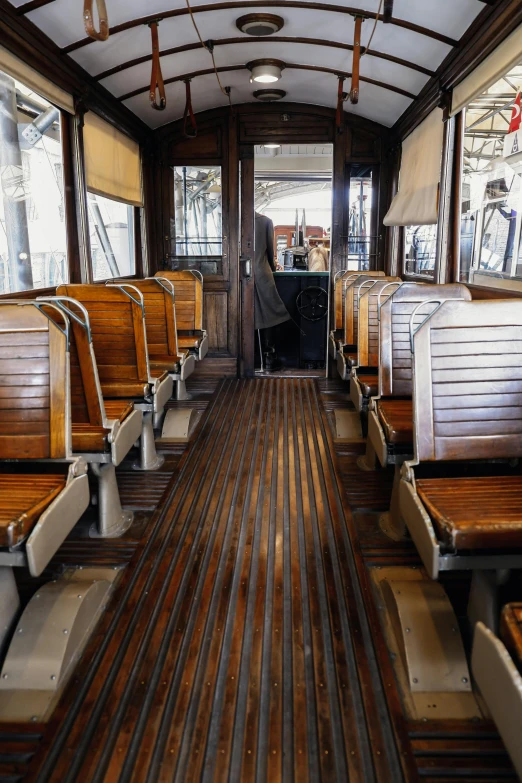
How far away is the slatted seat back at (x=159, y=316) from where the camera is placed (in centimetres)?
418

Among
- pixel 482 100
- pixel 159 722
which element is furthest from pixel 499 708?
pixel 482 100

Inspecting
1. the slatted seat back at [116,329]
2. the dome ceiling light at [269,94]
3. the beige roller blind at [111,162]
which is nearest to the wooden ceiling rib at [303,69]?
the beige roller blind at [111,162]

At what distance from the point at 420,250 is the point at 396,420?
9.78ft

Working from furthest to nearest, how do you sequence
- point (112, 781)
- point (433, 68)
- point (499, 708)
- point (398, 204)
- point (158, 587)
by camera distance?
point (398, 204), point (433, 68), point (158, 587), point (112, 781), point (499, 708)

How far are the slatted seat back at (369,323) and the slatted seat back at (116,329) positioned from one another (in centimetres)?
132

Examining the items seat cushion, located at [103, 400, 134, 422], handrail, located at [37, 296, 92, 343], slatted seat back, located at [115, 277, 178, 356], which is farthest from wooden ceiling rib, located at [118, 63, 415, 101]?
handrail, located at [37, 296, 92, 343]

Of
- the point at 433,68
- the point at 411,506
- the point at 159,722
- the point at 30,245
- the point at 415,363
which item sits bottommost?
the point at 159,722

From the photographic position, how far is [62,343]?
1.99 metres

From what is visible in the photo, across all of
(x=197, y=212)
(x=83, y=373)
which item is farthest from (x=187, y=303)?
(x=83, y=373)

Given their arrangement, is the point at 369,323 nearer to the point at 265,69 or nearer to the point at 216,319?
the point at 265,69

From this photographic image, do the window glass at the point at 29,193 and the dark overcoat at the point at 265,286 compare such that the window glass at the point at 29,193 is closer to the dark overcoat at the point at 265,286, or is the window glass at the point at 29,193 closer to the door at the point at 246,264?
the door at the point at 246,264

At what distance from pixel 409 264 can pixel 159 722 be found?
4.74 metres

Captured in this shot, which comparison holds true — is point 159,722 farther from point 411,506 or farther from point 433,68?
point 433,68

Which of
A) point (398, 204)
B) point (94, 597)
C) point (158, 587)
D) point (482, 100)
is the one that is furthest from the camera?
point (398, 204)
